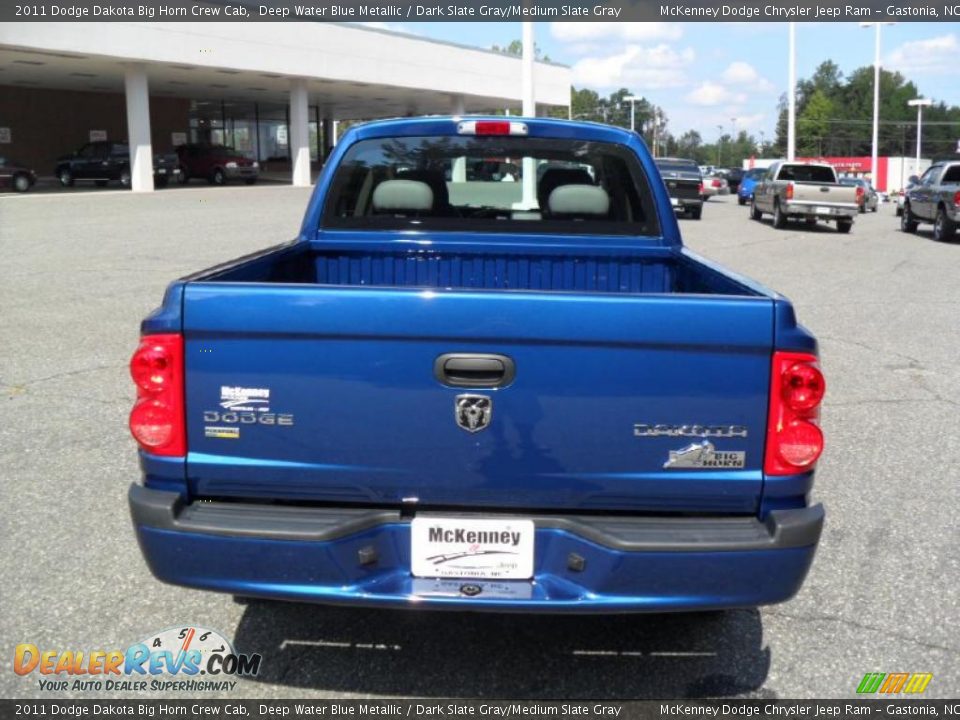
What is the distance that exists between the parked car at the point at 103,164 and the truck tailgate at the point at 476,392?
37.5 metres

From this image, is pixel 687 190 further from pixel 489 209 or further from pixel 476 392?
pixel 476 392

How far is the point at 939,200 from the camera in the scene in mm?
22438

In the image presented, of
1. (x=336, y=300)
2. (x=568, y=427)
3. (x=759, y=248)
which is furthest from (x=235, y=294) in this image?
(x=759, y=248)

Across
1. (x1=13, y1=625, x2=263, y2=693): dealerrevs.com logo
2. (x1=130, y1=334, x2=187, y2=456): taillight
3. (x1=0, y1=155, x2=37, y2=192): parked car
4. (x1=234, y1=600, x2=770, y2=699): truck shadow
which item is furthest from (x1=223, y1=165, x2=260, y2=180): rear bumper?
(x1=130, y1=334, x2=187, y2=456): taillight

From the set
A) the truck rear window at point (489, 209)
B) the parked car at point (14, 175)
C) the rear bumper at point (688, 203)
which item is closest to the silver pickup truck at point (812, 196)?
the rear bumper at point (688, 203)

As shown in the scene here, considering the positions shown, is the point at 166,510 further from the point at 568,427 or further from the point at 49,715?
the point at 568,427

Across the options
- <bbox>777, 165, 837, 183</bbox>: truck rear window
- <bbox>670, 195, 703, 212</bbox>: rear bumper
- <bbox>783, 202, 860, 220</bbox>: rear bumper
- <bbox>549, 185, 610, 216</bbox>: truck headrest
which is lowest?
<bbox>549, 185, 610, 216</bbox>: truck headrest

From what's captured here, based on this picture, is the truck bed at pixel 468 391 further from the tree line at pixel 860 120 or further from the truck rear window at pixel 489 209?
the tree line at pixel 860 120

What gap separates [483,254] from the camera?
4.69 m

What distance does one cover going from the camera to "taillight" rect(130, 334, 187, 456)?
9.49 ft

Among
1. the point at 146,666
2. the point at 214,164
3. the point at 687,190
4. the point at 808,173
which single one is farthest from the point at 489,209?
the point at 214,164

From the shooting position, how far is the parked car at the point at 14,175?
34.1 metres

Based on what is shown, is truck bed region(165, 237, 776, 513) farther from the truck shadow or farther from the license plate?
the truck shadow

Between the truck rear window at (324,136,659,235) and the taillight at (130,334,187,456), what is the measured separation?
200 cm
